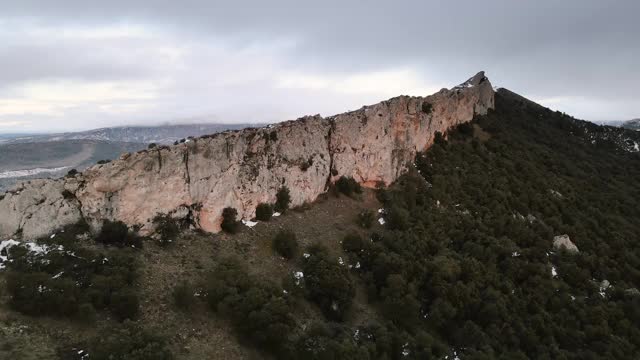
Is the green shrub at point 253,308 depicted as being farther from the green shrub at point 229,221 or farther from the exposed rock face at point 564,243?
the exposed rock face at point 564,243

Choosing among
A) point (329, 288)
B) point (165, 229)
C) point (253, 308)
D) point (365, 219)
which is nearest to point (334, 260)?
point (329, 288)

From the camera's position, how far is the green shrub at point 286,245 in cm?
3297

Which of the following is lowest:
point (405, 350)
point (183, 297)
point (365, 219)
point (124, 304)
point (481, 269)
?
point (405, 350)

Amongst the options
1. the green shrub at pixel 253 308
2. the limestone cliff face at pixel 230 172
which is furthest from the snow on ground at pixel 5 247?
the green shrub at pixel 253 308

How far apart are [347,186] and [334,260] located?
1094 centimetres

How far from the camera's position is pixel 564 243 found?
4631 cm

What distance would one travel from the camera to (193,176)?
3281 cm

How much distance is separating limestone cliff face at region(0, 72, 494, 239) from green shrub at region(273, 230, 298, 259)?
3.58 metres

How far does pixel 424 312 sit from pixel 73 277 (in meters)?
22.3

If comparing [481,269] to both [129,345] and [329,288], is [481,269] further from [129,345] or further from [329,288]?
[129,345]

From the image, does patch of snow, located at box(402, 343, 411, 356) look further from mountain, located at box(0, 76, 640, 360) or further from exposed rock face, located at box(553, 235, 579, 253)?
exposed rock face, located at box(553, 235, 579, 253)

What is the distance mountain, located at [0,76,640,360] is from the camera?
2438 centimetres

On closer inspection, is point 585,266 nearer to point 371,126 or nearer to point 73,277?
point 371,126

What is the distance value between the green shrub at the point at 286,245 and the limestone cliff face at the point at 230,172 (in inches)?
141
